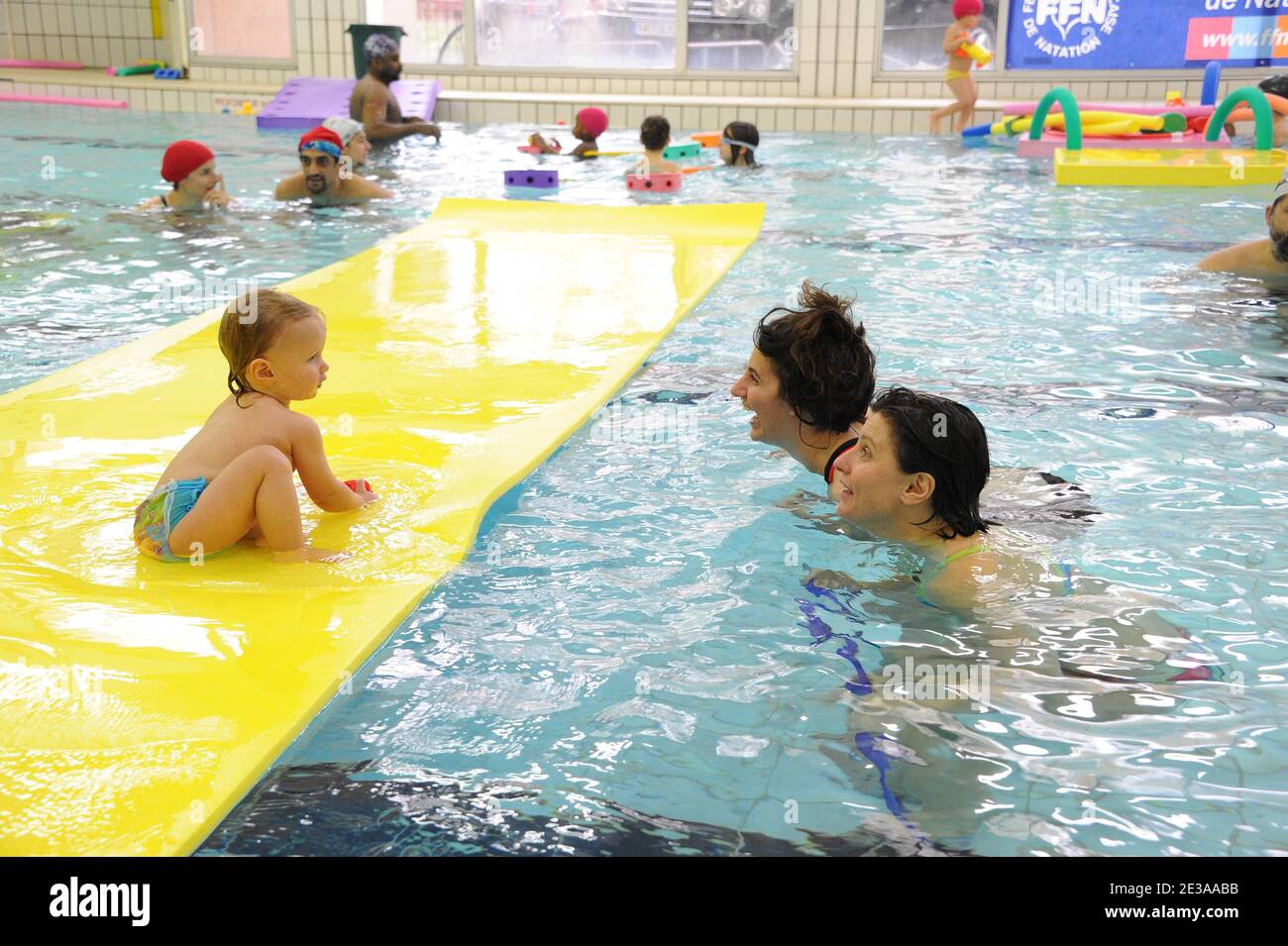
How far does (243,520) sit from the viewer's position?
323cm

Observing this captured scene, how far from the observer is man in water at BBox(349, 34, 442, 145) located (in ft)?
41.1

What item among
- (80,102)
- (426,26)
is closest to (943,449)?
(80,102)

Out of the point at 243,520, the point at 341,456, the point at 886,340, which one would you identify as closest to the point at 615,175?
the point at 886,340

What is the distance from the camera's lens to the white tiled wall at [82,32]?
17.9 m

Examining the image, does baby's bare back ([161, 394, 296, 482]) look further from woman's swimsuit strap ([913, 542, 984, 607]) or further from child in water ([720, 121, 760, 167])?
child in water ([720, 121, 760, 167])

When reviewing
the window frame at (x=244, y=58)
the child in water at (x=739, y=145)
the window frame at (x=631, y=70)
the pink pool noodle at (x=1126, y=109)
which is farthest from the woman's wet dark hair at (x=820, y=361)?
the window frame at (x=244, y=58)

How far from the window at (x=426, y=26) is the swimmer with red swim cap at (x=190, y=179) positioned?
27.3ft

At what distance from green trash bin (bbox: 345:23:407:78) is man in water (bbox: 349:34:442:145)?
1974mm

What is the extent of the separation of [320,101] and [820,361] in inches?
483

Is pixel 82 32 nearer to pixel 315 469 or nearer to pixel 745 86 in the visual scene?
pixel 745 86

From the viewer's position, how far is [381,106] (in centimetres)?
1264

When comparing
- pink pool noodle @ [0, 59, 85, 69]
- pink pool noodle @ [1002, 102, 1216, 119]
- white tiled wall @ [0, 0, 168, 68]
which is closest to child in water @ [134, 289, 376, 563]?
pink pool noodle @ [1002, 102, 1216, 119]

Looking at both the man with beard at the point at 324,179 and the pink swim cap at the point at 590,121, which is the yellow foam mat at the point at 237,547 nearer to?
the man with beard at the point at 324,179
